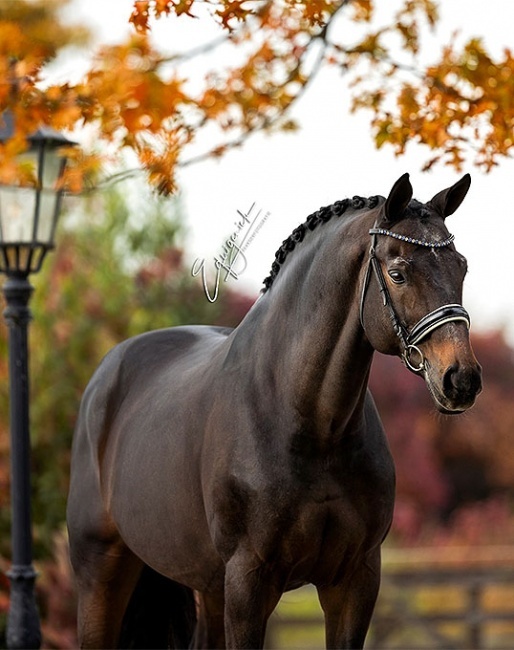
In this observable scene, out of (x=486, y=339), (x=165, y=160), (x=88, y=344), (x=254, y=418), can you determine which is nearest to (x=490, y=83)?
(x=165, y=160)

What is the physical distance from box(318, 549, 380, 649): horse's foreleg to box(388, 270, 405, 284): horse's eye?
91cm

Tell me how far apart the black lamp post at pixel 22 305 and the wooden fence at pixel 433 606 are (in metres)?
2.69

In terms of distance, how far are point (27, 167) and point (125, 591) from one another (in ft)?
5.82

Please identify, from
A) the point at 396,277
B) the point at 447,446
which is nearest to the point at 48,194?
the point at 396,277

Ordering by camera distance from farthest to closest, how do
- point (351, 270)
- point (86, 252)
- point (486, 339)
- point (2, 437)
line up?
point (486, 339) → point (86, 252) → point (2, 437) → point (351, 270)

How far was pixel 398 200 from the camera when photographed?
290 cm

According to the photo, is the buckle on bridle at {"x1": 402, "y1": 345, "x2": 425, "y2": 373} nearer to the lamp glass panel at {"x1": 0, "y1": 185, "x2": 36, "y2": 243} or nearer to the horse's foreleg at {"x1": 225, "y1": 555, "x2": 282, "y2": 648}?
the horse's foreleg at {"x1": 225, "y1": 555, "x2": 282, "y2": 648}

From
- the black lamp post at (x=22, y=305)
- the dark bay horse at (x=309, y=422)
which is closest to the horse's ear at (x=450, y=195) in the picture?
the dark bay horse at (x=309, y=422)

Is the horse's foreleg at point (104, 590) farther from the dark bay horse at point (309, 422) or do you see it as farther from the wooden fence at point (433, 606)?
the wooden fence at point (433, 606)

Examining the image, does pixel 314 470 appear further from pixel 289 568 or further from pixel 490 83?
pixel 490 83

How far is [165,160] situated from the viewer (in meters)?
4.54

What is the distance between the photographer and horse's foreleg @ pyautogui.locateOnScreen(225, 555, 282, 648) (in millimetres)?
3158

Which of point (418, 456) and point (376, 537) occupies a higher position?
point (376, 537)

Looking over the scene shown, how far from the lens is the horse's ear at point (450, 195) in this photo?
3045 millimetres
